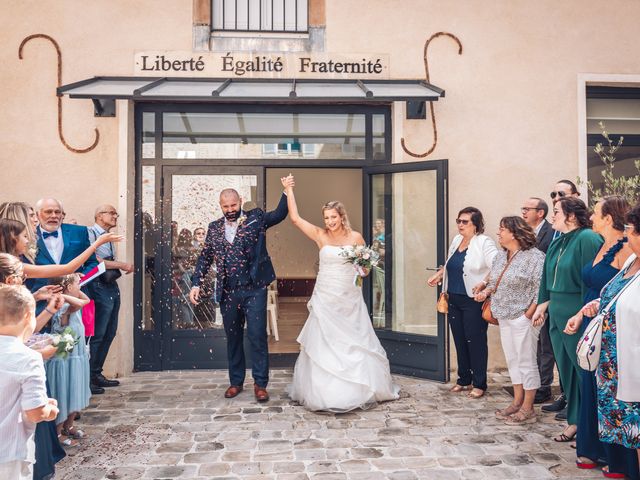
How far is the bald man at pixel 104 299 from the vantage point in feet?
19.7

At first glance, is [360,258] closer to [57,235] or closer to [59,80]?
[57,235]

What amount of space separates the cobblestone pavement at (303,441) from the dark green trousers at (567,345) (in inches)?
15.3

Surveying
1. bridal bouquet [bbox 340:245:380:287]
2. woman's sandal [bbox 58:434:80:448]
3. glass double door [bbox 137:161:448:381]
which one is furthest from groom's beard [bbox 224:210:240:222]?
woman's sandal [bbox 58:434:80:448]

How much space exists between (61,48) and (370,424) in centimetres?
565

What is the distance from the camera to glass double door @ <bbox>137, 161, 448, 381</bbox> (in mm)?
6797

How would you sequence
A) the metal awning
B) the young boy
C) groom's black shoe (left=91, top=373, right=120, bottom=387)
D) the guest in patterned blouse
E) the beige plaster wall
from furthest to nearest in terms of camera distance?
the beige plaster wall, the metal awning, groom's black shoe (left=91, top=373, right=120, bottom=387), the guest in patterned blouse, the young boy

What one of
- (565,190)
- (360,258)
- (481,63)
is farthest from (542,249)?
(481,63)

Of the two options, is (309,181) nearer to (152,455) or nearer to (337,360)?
(337,360)

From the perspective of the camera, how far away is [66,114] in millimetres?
6629

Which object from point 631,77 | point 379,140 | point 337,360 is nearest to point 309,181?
point 379,140

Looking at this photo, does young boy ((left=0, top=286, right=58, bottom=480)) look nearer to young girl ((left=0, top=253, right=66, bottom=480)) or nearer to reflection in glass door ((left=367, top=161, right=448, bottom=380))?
young girl ((left=0, top=253, right=66, bottom=480))

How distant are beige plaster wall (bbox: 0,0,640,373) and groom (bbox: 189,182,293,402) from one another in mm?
1700

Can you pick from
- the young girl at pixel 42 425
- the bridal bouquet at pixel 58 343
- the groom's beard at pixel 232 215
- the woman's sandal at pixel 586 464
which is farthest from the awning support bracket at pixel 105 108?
the woman's sandal at pixel 586 464

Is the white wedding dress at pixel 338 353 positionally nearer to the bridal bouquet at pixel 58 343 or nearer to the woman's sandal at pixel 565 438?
the woman's sandal at pixel 565 438
